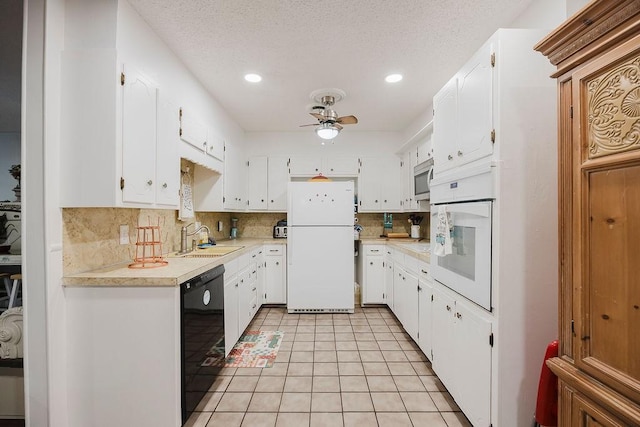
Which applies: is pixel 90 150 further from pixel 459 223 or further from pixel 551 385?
pixel 551 385

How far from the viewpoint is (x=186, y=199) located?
294cm

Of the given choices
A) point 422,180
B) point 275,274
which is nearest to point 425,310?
point 422,180

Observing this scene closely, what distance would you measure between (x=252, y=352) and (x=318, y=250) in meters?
1.46

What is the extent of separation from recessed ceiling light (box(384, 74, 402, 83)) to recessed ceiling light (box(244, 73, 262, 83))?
1.19m

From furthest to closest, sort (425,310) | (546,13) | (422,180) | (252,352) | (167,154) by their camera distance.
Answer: (422,180)
(252,352)
(425,310)
(167,154)
(546,13)

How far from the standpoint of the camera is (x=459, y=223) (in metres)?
1.73

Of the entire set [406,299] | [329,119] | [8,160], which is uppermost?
[329,119]

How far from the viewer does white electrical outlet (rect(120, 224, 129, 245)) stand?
6.42ft

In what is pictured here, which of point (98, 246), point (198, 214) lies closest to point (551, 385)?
point (98, 246)

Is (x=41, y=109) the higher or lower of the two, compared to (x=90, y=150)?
higher

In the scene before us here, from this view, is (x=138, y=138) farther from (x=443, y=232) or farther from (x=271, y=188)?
(x=271, y=188)

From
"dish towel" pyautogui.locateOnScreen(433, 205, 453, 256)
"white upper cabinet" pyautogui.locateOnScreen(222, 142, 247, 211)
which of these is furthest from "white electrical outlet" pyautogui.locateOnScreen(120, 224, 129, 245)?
"dish towel" pyautogui.locateOnScreen(433, 205, 453, 256)

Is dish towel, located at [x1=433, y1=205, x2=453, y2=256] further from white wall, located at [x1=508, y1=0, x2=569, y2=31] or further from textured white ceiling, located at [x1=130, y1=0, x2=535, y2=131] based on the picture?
textured white ceiling, located at [x1=130, y1=0, x2=535, y2=131]

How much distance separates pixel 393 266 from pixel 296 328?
138 centimetres
